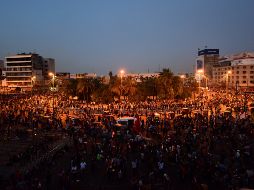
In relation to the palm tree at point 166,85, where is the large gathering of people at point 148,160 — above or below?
below

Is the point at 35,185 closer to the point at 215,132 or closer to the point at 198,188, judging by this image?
the point at 198,188

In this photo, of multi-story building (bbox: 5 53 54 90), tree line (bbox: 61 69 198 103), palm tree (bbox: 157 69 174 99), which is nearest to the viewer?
tree line (bbox: 61 69 198 103)

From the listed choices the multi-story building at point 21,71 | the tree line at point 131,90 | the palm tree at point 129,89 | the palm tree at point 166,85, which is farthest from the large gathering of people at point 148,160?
the multi-story building at point 21,71

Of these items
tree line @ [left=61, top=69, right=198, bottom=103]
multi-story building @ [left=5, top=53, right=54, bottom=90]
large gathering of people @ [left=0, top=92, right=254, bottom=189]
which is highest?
multi-story building @ [left=5, top=53, right=54, bottom=90]

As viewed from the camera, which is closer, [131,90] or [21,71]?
[131,90]

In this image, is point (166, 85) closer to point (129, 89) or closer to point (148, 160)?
point (129, 89)

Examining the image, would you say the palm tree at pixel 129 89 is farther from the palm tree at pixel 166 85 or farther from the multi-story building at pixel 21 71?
the multi-story building at pixel 21 71

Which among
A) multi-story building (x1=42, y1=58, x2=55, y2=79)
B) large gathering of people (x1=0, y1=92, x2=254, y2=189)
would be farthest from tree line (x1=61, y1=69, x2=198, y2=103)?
multi-story building (x1=42, y1=58, x2=55, y2=79)

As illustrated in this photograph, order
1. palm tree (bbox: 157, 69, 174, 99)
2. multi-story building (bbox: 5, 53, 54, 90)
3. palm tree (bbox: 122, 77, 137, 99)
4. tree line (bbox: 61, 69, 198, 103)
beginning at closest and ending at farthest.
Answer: tree line (bbox: 61, 69, 198, 103)
palm tree (bbox: 122, 77, 137, 99)
palm tree (bbox: 157, 69, 174, 99)
multi-story building (bbox: 5, 53, 54, 90)

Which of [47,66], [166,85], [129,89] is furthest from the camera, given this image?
[47,66]

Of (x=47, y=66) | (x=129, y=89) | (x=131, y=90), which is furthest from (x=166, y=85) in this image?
(x=47, y=66)

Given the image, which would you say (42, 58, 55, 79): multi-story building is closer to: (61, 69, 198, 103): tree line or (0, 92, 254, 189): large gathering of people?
(61, 69, 198, 103): tree line

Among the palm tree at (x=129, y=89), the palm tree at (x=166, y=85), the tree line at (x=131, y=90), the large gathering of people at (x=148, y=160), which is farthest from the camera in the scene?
the palm tree at (x=166, y=85)

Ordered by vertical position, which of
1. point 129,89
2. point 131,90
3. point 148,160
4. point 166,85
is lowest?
point 148,160
